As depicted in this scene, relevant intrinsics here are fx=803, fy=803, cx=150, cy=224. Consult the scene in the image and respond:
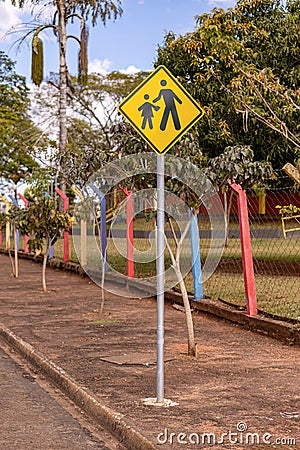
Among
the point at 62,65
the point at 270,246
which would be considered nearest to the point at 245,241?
the point at 270,246

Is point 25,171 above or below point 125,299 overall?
above

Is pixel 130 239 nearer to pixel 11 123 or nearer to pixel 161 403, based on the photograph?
pixel 161 403

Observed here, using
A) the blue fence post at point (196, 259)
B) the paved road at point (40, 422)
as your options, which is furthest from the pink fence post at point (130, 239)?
the paved road at point (40, 422)

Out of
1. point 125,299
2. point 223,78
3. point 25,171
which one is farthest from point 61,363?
point 25,171

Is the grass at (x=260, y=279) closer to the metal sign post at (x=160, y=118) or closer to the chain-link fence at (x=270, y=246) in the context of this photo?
the chain-link fence at (x=270, y=246)

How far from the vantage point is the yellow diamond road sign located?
6.71m

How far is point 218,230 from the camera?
44.2 ft

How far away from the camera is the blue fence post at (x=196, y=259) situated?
41.2 ft

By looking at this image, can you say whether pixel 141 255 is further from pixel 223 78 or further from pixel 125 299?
pixel 223 78

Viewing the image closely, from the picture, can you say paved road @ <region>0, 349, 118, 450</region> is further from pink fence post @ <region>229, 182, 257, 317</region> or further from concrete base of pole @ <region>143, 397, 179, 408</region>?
pink fence post @ <region>229, 182, 257, 317</region>

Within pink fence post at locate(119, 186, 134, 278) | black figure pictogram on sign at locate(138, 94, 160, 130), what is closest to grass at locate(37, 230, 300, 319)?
pink fence post at locate(119, 186, 134, 278)

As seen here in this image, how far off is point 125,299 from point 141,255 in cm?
229

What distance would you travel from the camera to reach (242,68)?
51.4 feet

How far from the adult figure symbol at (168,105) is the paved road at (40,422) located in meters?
2.57
